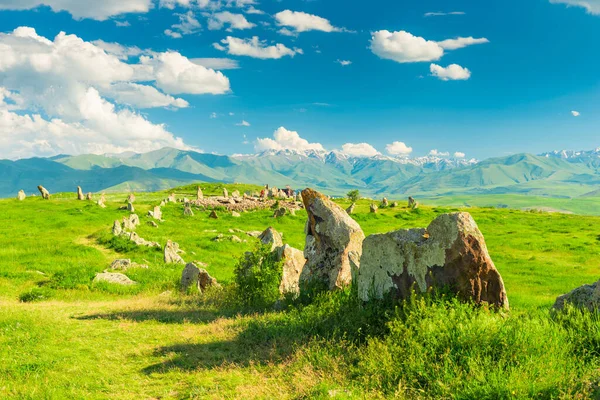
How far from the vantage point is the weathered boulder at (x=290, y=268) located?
19.0 m

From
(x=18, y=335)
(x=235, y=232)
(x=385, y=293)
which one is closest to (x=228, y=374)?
(x=385, y=293)

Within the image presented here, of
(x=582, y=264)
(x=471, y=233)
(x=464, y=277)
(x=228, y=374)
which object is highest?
(x=471, y=233)

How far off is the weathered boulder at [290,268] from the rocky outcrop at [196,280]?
4539 mm

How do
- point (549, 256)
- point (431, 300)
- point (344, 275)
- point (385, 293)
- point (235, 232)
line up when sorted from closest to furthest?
1. point (431, 300)
2. point (385, 293)
3. point (344, 275)
4. point (549, 256)
5. point (235, 232)

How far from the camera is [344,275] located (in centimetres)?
1639

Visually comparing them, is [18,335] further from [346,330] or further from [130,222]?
[130,222]

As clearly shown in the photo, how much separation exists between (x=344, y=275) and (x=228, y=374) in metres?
7.09

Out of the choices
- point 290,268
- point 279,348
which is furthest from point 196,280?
point 279,348

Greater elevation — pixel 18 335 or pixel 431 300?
pixel 431 300

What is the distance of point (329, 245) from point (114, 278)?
47.3ft

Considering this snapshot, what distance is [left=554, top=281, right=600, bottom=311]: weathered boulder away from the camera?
11231mm

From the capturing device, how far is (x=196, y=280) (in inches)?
874

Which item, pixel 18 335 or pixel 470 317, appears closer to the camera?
pixel 470 317

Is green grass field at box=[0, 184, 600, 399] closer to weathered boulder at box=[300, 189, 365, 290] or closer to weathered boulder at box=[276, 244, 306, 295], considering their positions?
weathered boulder at box=[300, 189, 365, 290]
